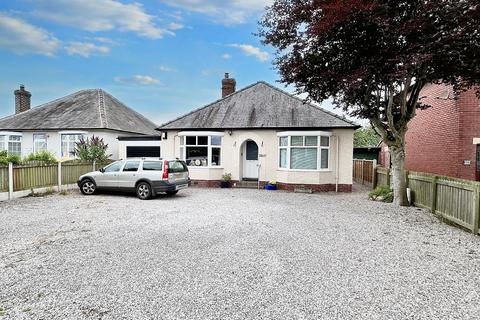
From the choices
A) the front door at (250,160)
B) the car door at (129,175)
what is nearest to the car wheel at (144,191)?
the car door at (129,175)

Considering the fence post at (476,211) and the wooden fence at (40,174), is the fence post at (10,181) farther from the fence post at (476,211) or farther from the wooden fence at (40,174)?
the fence post at (476,211)

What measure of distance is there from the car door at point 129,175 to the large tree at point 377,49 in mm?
6964

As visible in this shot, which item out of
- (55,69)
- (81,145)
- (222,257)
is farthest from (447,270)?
(55,69)

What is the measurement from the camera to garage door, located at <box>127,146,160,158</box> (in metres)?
18.6

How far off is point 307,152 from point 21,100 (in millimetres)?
25052

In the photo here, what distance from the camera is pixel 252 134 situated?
16.4 metres

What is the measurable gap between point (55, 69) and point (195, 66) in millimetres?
8247

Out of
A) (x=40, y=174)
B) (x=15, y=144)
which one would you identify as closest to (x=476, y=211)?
(x=40, y=174)

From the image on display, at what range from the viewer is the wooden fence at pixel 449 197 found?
23.7 feet

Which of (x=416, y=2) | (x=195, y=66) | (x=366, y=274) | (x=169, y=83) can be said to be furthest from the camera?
(x=169, y=83)

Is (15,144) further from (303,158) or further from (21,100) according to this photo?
(303,158)

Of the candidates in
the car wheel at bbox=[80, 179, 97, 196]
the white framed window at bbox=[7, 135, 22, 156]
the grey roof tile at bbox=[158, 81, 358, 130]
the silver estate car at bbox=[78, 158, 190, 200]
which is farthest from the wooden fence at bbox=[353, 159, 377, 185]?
the white framed window at bbox=[7, 135, 22, 156]

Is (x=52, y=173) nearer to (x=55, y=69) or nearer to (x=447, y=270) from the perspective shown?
(x=55, y=69)

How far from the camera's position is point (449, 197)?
8.52 m
